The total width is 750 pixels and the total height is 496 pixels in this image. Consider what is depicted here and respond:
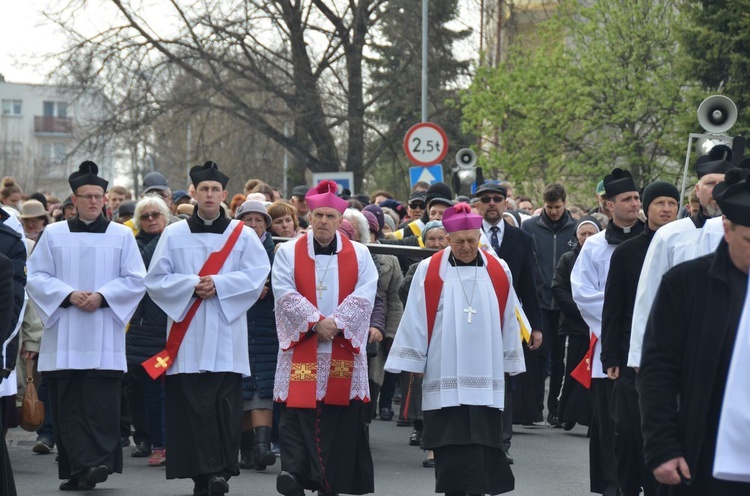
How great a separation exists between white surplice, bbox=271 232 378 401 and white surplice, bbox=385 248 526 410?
0.58 m

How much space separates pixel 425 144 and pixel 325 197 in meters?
11.1

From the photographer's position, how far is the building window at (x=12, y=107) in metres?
113

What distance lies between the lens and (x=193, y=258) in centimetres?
1016

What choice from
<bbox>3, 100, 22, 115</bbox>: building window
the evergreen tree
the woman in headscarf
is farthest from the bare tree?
<bbox>3, 100, 22, 115</bbox>: building window

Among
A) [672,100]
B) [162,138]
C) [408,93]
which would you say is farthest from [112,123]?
[672,100]

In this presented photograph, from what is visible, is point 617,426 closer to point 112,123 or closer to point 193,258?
point 193,258

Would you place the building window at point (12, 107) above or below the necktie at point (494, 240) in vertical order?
above

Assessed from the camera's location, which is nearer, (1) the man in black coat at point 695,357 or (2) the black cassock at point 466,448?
(1) the man in black coat at point 695,357

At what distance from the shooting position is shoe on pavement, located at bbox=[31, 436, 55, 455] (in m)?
12.1

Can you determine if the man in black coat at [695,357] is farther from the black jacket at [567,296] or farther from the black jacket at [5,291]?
the black jacket at [567,296]

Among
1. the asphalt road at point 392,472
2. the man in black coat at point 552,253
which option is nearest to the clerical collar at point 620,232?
the asphalt road at point 392,472

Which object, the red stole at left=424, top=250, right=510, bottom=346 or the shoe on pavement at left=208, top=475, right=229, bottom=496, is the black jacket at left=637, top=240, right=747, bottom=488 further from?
the shoe on pavement at left=208, top=475, right=229, bottom=496

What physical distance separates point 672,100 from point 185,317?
2107 centimetres

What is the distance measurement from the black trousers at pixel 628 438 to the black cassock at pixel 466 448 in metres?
0.79
